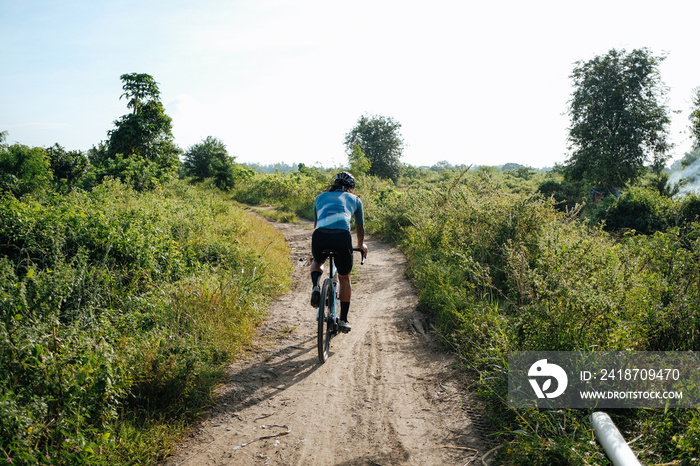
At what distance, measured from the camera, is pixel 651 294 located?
4055 mm

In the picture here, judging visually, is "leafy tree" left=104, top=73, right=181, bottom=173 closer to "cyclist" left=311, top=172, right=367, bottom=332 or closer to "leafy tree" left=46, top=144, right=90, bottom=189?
"leafy tree" left=46, top=144, right=90, bottom=189

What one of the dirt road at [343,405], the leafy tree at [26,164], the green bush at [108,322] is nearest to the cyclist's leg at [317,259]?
the dirt road at [343,405]

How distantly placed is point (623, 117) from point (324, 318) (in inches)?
1143

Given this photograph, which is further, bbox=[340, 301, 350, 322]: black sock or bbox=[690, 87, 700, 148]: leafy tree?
bbox=[690, 87, 700, 148]: leafy tree

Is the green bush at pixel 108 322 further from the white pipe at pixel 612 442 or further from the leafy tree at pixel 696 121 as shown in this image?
the leafy tree at pixel 696 121

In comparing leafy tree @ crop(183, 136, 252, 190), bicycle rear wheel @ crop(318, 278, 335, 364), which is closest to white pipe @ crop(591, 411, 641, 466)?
bicycle rear wheel @ crop(318, 278, 335, 364)

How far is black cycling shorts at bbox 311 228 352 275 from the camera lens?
4.63m

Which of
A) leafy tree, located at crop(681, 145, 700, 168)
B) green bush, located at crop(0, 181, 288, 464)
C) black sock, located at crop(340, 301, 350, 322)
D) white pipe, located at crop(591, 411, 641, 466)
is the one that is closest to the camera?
white pipe, located at crop(591, 411, 641, 466)

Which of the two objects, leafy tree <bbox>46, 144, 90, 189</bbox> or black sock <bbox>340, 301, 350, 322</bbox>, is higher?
leafy tree <bbox>46, 144, 90, 189</bbox>

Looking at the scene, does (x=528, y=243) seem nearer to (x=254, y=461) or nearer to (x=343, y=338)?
(x=343, y=338)

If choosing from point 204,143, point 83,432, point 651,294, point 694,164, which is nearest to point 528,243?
point 651,294

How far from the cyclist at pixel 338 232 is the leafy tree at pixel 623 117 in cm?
2663

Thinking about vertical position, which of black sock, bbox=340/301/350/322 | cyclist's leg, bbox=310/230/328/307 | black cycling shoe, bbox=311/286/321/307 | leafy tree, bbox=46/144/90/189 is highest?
leafy tree, bbox=46/144/90/189

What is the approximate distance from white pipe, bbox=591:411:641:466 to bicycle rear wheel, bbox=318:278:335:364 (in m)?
2.71
